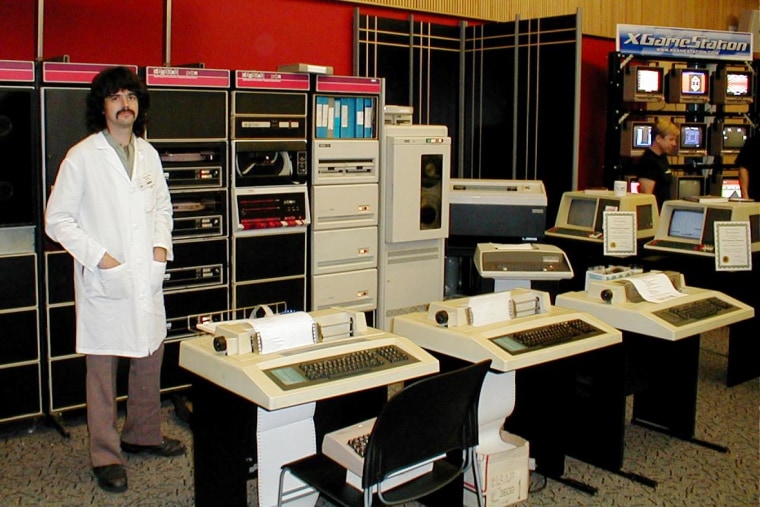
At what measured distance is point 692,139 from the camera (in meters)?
8.07

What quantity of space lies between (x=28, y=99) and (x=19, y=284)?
0.86 meters

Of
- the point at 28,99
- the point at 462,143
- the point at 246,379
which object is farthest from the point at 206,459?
the point at 462,143

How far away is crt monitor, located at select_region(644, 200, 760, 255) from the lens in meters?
5.01

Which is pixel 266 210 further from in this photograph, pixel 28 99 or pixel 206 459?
pixel 206 459

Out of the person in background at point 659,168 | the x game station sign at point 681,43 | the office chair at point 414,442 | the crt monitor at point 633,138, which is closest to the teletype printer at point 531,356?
the office chair at point 414,442

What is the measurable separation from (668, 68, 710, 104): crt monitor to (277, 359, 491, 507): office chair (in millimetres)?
5857

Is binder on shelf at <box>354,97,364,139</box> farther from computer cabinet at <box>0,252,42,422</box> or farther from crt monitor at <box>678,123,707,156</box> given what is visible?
crt monitor at <box>678,123,707,156</box>

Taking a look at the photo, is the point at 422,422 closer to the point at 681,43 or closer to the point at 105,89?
the point at 105,89

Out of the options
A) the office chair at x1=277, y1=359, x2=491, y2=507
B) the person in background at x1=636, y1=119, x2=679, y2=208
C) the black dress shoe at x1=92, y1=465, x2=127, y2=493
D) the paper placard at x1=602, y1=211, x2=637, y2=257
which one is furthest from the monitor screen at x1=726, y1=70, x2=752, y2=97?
the black dress shoe at x1=92, y1=465, x2=127, y2=493

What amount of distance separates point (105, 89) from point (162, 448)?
5.19 feet

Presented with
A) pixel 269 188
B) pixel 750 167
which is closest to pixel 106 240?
pixel 269 188

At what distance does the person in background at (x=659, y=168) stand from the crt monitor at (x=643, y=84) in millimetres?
992

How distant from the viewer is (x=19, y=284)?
4.07 metres

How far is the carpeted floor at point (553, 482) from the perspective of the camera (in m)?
3.52
